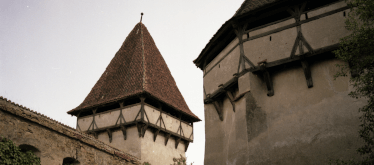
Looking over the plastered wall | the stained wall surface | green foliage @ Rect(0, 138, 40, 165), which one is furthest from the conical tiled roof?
the stained wall surface

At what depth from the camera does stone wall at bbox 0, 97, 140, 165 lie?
10062 mm

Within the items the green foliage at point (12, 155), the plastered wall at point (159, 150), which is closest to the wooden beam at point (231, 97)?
the green foliage at point (12, 155)

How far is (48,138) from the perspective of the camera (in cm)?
1095

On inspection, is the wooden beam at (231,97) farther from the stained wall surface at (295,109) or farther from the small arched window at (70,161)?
the small arched window at (70,161)

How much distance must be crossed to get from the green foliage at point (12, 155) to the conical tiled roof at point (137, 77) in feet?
29.2

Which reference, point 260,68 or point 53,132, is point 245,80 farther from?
point 53,132

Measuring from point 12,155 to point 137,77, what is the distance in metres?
11.4

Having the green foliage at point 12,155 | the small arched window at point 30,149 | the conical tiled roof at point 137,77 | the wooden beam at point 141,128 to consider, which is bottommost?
the green foliage at point 12,155

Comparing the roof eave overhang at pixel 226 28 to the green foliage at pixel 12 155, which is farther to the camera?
the roof eave overhang at pixel 226 28

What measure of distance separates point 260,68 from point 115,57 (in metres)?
15.7

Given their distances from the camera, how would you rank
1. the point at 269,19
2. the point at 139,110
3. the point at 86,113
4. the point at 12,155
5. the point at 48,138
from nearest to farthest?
the point at 12,155
the point at 48,138
the point at 269,19
the point at 139,110
the point at 86,113

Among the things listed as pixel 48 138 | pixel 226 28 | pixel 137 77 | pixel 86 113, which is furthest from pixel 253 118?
pixel 86 113

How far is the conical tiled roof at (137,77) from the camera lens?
20.0 metres

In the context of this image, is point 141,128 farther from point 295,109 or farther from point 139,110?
point 295,109
